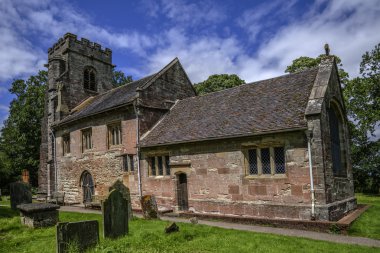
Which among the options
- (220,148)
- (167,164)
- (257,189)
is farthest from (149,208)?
(257,189)

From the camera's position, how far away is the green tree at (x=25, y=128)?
4006 cm

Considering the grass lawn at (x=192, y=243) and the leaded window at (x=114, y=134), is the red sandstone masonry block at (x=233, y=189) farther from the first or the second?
the leaded window at (x=114, y=134)

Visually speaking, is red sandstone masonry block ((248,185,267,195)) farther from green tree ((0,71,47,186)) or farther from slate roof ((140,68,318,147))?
green tree ((0,71,47,186))

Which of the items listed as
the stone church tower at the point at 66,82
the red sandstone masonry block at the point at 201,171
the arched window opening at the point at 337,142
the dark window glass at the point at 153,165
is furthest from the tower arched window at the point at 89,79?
the arched window opening at the point at 337,142

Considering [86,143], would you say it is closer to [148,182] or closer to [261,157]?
[148,182]

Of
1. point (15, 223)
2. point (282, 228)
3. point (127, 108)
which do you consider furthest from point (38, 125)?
point (282, 228)

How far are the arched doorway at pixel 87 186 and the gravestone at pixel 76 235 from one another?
14.3 m

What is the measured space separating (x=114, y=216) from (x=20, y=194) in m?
11.8

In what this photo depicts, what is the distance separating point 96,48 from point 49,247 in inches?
962

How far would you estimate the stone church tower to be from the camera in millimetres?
25906

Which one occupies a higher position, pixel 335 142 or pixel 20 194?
pixel 335 142

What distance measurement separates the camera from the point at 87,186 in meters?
22.3

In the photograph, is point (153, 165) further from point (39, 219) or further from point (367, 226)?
point (367, 226)

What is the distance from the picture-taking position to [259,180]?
13.4 m
